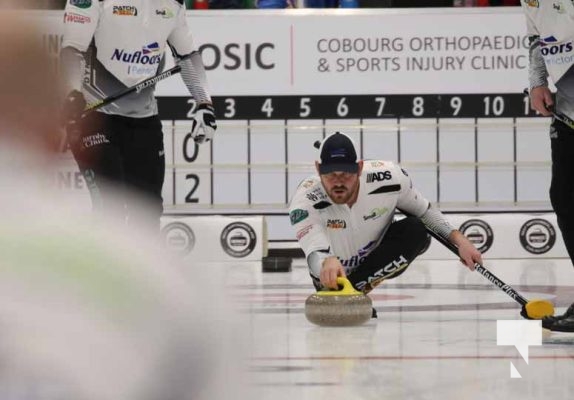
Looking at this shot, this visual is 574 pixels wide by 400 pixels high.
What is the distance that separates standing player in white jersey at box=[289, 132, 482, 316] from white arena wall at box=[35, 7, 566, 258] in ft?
12.9

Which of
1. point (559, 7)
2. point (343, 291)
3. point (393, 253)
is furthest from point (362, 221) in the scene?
point (559, 7)

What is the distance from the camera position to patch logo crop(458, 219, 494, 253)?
9.26 metres

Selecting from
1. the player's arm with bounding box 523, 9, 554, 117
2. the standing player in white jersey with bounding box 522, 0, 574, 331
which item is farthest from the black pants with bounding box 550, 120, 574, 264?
the player's arm with bounding box 523, 9, 554, 117

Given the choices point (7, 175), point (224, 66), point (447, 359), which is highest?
point (224, 66)

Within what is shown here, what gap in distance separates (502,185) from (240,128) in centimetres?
201

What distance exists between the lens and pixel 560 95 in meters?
5.09

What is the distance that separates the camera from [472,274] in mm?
7930

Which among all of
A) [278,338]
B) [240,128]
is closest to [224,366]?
[278,338]

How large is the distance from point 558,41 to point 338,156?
98 cm

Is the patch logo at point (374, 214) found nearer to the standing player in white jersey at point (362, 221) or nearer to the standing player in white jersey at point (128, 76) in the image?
the standing player in white jersey at point (362, 221)

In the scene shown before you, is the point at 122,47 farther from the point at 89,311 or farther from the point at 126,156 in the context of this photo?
the point at 89,311

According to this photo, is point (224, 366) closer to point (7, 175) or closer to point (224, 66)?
point (7, 175)

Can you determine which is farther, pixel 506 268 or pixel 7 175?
pixel 506 268

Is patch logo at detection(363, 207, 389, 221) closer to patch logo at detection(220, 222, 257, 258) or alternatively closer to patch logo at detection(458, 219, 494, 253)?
patch logo at detection(220, 222, 257, 258)
